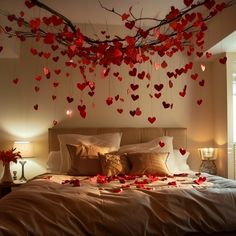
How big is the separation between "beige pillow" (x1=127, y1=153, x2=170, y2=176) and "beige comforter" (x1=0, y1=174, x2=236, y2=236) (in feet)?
3.13

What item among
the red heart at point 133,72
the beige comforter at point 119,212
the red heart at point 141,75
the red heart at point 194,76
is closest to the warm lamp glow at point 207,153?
the red heart at point 194,76

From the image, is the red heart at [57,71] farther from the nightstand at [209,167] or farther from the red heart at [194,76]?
the nightstand at [209,167]

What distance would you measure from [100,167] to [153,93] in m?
1.49

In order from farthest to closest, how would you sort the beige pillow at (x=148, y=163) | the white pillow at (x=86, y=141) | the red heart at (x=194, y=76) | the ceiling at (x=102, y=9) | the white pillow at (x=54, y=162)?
1. the red heart at (x=194, y=76)
2. the white pillow at (x=54, y=162)
3. the white pillow at (x=86, y=141)
4. the ceiling at (x=102, y=9)
5. the beige pillow at (x=148, y=163)

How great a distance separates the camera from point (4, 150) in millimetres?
4156

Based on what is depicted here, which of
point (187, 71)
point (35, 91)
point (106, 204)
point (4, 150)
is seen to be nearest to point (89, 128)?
point (35, 91)

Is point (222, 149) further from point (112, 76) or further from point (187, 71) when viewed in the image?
point (112, 76)

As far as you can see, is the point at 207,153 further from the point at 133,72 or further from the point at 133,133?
the point at 133,72

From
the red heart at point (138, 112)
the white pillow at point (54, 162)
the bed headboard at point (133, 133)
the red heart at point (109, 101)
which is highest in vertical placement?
the red heart at point (109, 101)

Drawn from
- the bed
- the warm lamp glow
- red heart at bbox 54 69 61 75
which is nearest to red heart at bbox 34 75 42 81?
red heart at bbox 54 69 61 75

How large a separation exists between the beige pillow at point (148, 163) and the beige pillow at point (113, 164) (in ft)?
0.25

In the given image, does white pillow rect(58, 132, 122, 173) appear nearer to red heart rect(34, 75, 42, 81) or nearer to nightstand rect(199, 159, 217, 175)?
red heart rect(34, 75, 42, 81)

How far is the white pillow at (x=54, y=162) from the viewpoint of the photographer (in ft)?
12.9

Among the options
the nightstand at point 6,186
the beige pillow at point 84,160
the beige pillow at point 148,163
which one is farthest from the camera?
the nightstand at point 6,186
